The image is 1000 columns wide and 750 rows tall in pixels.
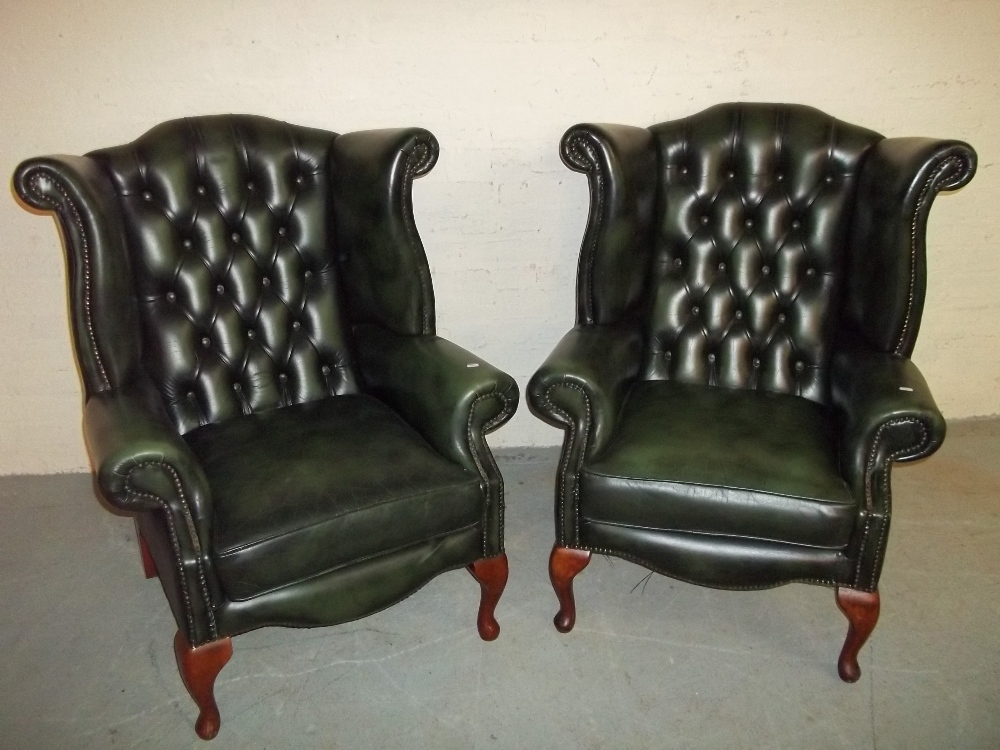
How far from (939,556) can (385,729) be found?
1.57 metres

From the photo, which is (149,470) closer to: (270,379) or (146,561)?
(270,379)

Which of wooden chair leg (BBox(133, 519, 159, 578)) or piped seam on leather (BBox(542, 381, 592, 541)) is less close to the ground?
piped seam on leather (BBox(542, 381, 592, 541))

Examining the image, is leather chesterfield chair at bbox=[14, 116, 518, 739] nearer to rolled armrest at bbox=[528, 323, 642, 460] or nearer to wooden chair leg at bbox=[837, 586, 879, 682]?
rolled armrest at bbox=[528, 323, 642, 460]

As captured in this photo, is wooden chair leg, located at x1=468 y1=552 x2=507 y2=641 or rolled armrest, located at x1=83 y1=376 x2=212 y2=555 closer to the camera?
rolled armrest, located at x1=83 y1=376 x2=212 y2=555

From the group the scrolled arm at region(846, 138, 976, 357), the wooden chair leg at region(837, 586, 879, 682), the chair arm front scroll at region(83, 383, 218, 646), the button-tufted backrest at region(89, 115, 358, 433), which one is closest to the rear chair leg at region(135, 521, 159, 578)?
the button-tufted backrest at region(89, 115, 358, 433)

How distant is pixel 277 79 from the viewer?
1.98 metres

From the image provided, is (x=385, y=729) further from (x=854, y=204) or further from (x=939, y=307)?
(x=939, y=307)

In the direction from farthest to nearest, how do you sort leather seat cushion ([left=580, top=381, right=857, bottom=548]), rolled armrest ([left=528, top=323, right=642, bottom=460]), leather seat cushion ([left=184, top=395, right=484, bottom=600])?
1. rolled armrest ([left=528, top=323, right=642, bottom=460])
2. leather seat cushion ([left=580, top=381, right=857, bottom=548])
3. leather seat cushion ([left=184, top=395, right=484, bottom=600])

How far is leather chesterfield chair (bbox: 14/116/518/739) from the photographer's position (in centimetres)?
140

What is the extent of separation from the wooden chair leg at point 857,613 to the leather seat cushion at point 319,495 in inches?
32.5

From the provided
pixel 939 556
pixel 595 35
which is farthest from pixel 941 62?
pixel 939 556

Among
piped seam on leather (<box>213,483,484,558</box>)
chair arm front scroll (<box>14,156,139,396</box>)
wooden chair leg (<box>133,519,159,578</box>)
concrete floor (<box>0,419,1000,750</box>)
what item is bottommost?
concrete floor (<box>0,419,1000,750</box>)

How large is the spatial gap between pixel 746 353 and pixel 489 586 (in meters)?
0.95

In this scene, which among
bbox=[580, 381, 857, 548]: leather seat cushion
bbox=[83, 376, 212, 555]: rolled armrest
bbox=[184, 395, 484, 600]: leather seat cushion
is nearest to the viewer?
bbox=[83, 376, 212, 555]: rolled armrest
